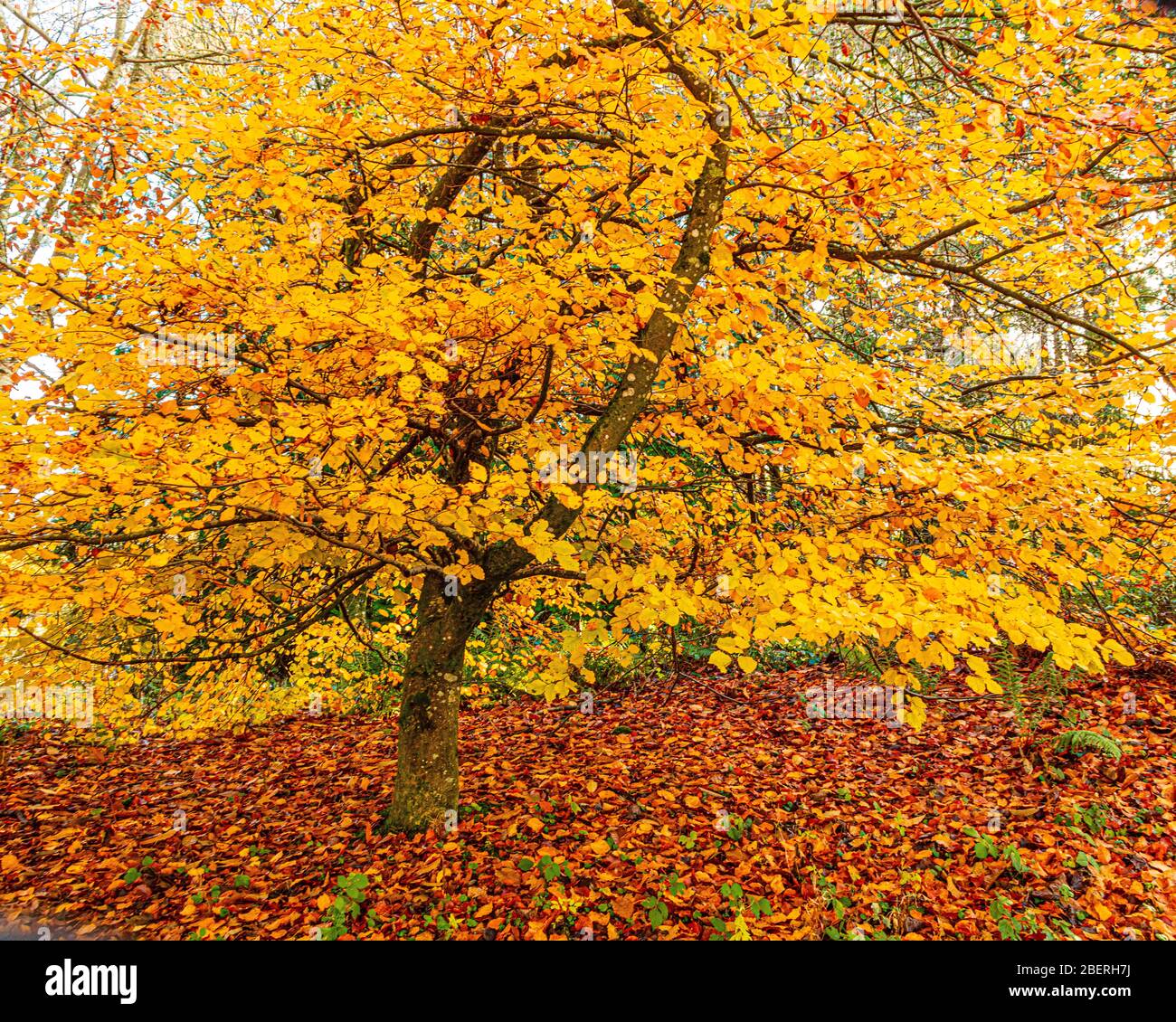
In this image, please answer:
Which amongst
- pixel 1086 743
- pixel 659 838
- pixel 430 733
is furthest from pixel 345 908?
pixel 1086 743

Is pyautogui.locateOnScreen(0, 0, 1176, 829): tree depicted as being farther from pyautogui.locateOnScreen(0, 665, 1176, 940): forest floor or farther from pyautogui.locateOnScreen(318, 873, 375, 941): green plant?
pyautogui.locateOnScreen(0, 665, 1176, 940): forest floor

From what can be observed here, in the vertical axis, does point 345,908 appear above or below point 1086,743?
below

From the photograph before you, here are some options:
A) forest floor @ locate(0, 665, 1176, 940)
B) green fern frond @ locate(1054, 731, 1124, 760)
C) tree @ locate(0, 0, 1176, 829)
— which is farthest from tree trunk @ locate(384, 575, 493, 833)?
green fern frond @ locate(1054, 731, 1124, 760)

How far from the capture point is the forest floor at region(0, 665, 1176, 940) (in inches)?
171

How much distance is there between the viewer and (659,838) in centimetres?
524

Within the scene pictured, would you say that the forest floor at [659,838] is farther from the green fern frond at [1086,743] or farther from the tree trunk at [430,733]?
the tree trunk at [430,733]

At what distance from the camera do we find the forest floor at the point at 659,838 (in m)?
4.34

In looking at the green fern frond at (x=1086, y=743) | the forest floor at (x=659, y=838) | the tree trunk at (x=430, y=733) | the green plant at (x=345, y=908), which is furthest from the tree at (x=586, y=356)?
the green fern frond at (x=1086, y=743)

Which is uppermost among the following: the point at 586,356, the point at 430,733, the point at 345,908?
the point at 586,356

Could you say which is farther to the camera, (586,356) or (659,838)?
(659,838)

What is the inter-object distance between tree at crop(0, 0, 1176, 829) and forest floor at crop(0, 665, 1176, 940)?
0.99 meters

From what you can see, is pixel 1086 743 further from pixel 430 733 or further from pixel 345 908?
pixel 345 908

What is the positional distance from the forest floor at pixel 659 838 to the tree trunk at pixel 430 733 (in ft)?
0.78

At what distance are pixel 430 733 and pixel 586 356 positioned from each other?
3.39 meters
